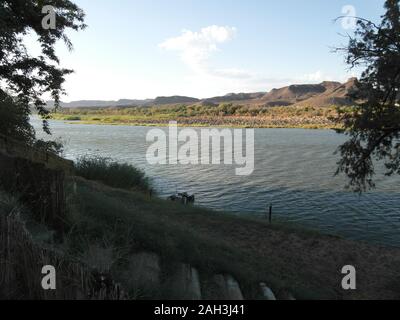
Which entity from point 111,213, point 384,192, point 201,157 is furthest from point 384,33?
point 201,157

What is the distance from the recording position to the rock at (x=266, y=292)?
24.9 feet

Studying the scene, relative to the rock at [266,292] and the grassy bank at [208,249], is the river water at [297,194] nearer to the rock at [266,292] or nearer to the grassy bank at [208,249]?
the grassy bank at [208,249]

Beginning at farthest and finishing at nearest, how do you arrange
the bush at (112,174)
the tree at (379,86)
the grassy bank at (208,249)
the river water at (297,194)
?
1. the bush at (112,174)
2. the river water at (297,194)
3. the tree at (379,86)
4. the grassy bank at (208,249)

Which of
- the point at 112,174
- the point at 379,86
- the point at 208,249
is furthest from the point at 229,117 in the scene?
the point at 208,249

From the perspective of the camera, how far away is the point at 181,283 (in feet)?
21.8

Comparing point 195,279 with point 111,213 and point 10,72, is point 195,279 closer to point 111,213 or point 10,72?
point 111,213

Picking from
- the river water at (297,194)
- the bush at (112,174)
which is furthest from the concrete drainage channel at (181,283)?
the bush at (112,174)

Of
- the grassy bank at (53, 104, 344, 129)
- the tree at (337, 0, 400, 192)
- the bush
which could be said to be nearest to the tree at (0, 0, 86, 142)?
the bush

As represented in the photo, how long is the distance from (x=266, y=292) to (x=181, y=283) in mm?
2102

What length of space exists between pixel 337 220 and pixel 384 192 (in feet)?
27.9

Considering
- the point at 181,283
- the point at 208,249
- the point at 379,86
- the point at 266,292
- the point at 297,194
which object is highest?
the point at 379,86

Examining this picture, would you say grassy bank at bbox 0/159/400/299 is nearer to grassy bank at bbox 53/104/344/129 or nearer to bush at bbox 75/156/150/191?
bush at bbox 75/156/150/191

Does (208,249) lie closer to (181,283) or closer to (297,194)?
(181,283)

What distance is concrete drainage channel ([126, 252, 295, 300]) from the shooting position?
572 cm
